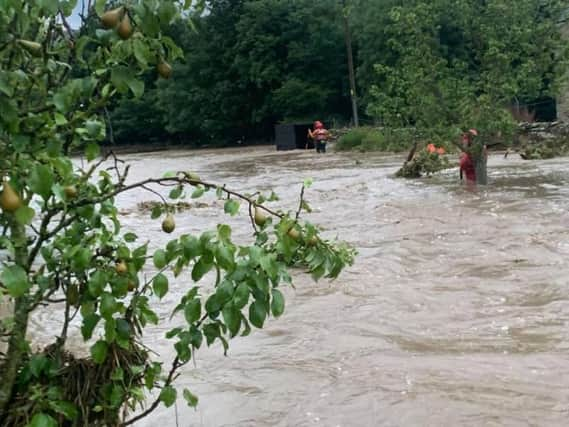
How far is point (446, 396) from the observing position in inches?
189

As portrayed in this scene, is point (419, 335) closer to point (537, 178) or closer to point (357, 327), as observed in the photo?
point (357, 327)

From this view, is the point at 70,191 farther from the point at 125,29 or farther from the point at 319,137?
the point at 319,137

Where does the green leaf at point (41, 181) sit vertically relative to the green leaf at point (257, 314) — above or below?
above

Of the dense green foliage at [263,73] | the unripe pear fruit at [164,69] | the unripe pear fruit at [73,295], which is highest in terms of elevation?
the dense green foliage at [263,73]

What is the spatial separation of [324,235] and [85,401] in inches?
353

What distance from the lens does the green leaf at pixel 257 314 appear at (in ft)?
8.09

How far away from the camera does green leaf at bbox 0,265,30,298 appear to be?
2227 mm

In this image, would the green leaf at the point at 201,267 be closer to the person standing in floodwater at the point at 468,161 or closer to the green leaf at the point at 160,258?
the green leaf at the point at 160,258

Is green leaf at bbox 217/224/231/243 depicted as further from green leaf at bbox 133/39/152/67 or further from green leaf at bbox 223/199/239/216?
green leaf at bbox 133/39/152/67

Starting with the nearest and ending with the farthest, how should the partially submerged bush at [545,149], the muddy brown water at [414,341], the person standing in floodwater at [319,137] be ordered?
1. the muddy brown water at [414,341]
2. the partially submerged bush at [545,149]
3. the person standing in floodwater at [319,137]

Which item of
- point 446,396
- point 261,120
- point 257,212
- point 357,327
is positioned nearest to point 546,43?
point 357,327

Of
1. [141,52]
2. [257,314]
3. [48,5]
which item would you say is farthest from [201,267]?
[48,5]

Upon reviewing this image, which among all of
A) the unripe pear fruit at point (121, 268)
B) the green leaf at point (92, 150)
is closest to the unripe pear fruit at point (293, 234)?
the unripe pear fruit at point (121, 268)

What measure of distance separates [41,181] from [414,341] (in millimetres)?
4414
